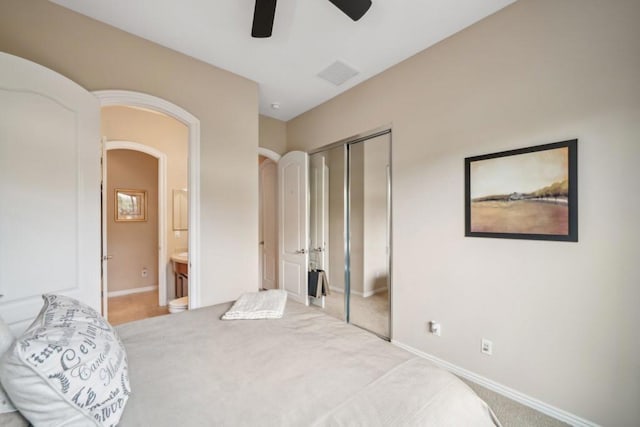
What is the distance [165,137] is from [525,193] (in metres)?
4.29

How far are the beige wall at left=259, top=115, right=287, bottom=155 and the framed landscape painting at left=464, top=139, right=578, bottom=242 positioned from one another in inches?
107

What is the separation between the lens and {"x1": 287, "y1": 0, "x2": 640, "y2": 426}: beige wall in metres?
1.56

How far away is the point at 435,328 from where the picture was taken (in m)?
2.39

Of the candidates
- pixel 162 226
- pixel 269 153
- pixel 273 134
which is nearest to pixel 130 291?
pixel 162 226

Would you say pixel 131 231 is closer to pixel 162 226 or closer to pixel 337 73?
pixel 162 226

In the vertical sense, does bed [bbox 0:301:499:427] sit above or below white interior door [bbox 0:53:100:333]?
below

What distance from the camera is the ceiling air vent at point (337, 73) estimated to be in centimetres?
273

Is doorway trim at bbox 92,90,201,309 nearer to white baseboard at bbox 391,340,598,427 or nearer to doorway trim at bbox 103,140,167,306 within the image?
doorway trim at bbox 103,140,167,306

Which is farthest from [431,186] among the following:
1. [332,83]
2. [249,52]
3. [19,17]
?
[19,17]

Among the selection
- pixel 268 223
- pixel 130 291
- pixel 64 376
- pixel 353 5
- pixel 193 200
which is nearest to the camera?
pixel 64 376

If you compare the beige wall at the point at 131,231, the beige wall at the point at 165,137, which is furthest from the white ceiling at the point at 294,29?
the beige wall at the point at 131,231

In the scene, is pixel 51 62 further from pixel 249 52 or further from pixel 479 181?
pixel 479 181

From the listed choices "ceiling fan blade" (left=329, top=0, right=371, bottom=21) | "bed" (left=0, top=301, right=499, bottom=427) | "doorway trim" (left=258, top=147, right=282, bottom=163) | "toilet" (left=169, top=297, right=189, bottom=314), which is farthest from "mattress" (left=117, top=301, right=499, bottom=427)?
"doorway trim" (left=258, top=147, right=282, bottom=163)

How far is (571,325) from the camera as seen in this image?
172 centimetres
